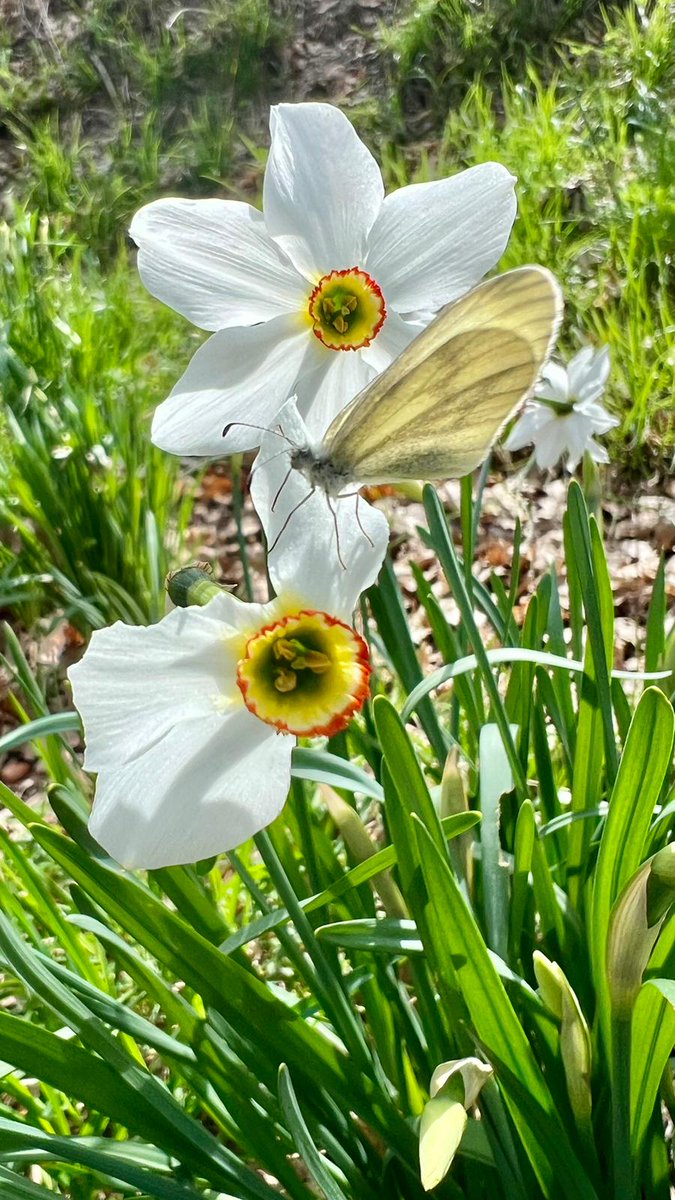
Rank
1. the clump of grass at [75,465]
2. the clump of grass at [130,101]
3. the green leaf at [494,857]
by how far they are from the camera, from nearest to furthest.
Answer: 1. the green leaf at [494,857]
2. the clump of grass at [75,465]
3. the clump of grass at [130,101]

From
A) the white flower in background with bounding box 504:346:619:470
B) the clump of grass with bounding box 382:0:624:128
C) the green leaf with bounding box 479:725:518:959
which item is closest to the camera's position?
the green leaf with bounding box 479:725:518:959

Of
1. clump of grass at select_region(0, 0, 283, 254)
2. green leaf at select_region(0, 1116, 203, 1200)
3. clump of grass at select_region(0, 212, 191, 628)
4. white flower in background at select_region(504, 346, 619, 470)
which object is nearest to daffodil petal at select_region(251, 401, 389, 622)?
green leaf at select_region(0, 1116, 203, 1200)

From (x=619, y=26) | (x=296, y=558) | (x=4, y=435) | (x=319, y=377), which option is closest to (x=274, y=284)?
(x=319, y=377)

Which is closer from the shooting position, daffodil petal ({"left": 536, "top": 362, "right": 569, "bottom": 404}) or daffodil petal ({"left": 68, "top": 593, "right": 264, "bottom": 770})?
daffodil petal ({"left": 68, "top": 593, "right": 264, "bottom": 770})

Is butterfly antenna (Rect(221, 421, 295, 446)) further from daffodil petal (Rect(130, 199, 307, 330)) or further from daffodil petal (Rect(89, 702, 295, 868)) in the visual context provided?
daffodil petal (Rect(89, 702, 295, 868))

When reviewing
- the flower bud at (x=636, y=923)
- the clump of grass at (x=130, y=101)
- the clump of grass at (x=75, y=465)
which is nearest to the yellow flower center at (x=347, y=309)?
the flower bud at (x=636, y=923)

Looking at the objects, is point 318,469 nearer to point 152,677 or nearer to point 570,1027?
point 152,677

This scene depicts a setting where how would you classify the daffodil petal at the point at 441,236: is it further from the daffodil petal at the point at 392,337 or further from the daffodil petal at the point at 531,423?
the daffodil petal at the point at 531,423

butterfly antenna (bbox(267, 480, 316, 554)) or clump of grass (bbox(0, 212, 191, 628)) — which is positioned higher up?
clump of grass (bbox(0, 212, 191, 628))
